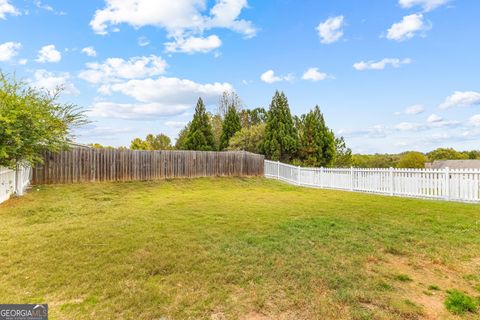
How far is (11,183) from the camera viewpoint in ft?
A: 31.3

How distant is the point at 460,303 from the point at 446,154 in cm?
6697

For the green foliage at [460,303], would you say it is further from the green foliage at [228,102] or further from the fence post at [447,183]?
the green foliage at [228,102]

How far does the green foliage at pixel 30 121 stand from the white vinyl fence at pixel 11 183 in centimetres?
56

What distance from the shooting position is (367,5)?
471 inches

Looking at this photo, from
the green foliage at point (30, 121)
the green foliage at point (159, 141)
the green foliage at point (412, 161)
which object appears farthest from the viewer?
the green foliage at point (159, 141)

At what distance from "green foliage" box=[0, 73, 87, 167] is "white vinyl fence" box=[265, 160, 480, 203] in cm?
1208

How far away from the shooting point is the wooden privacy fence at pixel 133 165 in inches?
491

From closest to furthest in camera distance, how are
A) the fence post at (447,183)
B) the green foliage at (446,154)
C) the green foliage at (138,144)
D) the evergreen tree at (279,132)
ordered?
the fence post at (447,183)
the evergreen tree at (279,132)
the green foliage at (138,144)
the green foliage at (446,154)

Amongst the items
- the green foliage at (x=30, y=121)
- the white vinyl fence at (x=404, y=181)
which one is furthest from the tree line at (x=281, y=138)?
the green foliage at (x=30, y=121)

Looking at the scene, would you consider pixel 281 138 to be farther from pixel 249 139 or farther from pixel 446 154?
pixel 446 154

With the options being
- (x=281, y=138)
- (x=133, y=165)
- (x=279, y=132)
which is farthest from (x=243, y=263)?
(x=279, y=132)

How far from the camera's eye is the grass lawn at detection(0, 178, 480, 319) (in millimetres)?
2932

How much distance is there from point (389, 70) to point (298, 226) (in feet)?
42.0

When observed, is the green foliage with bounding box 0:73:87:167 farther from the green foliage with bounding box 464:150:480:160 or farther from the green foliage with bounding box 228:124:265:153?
the green foliage with bounding box 464:150:480:160
